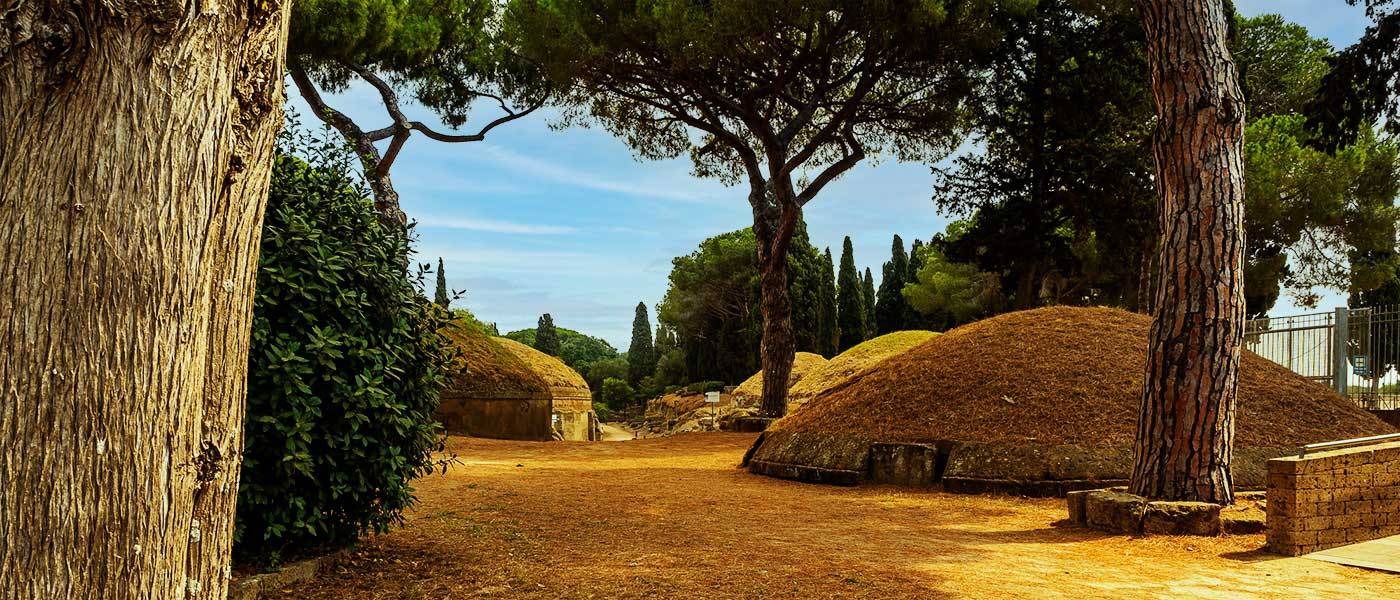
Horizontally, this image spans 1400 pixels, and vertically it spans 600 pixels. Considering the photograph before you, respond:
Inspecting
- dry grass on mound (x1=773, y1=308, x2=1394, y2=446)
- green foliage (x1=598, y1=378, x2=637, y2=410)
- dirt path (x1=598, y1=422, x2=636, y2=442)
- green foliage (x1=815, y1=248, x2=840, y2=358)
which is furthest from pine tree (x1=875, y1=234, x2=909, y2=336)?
dry grass on mound (x1=773, y1=308, x2=1394, y2=446)

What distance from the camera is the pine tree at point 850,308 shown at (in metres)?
39.2

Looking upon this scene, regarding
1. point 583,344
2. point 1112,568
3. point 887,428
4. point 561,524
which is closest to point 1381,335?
point 887,428


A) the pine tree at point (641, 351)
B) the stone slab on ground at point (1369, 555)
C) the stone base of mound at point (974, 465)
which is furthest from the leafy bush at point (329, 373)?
the pine tree at point (641, 351)

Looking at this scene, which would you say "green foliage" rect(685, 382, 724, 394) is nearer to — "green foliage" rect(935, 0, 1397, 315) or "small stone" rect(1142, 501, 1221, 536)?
"green foliage" rect(935, 0, 1397, 315)

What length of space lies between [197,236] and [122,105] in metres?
0.33

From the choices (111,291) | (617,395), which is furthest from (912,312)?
(111,291)

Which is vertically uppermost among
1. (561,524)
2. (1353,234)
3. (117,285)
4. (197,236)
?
(1353,234)

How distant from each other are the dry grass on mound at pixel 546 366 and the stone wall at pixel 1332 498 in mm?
13214

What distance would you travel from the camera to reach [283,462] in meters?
4.03

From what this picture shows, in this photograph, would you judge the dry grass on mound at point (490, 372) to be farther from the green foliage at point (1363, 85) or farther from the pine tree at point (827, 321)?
the pine tree at point (827, 321)

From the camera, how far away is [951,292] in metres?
33.0

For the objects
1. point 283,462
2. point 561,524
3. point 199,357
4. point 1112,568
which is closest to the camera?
point 199,357

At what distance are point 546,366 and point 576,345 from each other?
1821 inches

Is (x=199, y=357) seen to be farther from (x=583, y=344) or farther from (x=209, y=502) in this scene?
(x=583, y=344)
